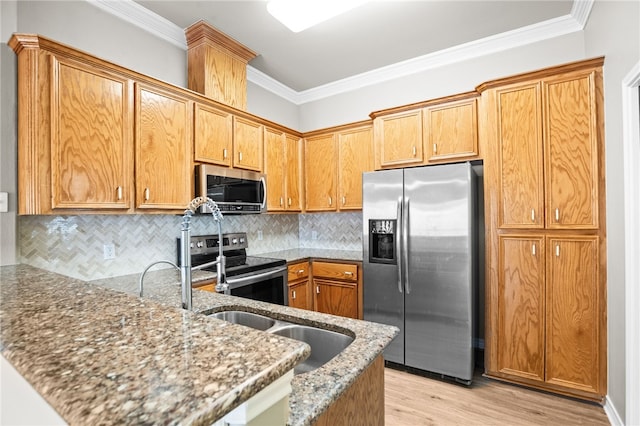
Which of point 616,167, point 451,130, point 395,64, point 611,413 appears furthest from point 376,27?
point 611,413

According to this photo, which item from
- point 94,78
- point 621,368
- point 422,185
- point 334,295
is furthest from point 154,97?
point 621,368

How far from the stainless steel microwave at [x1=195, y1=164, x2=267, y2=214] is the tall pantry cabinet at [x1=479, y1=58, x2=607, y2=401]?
209 centimetres

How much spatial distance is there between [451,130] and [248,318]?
7.89 feet

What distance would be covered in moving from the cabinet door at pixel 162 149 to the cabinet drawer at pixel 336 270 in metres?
1.58

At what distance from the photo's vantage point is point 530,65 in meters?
2.89

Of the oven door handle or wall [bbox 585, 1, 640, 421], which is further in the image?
the oven door handle

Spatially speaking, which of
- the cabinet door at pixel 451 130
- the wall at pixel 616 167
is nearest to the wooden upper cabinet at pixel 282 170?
the cabinet door at pixel 451 130

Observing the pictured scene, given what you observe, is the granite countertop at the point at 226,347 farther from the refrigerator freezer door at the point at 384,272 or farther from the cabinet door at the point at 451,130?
the cabinet door at the point at 451,130

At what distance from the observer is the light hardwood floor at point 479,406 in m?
2.06

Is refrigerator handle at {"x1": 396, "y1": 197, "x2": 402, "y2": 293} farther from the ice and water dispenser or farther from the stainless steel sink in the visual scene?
the stainless steel sink

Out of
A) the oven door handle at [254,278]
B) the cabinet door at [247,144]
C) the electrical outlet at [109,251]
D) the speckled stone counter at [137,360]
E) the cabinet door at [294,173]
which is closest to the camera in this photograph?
the speckled stone counter at [137,360]

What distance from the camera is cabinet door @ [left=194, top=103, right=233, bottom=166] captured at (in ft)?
8.54

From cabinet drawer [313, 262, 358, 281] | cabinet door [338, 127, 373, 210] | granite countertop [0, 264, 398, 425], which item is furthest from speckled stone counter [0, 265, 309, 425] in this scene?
cabinet door [338, 127, 373, 210]

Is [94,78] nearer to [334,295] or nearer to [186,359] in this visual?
[186,359]
